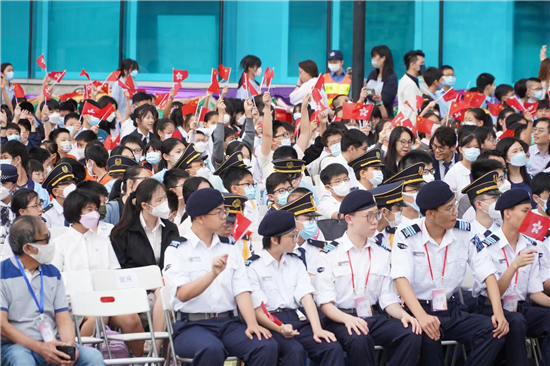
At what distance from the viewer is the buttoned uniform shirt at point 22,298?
597cm

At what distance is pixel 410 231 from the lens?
7.16m

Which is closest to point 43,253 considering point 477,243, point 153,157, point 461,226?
point 461,226

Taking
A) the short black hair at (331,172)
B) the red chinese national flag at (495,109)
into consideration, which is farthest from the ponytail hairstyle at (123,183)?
the red chinese national flag at (495,109)

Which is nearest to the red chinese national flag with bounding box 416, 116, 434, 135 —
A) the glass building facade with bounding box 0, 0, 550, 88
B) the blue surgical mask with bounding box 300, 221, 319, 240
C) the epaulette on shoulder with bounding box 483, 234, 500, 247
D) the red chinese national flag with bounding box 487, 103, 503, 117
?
the red chinese national flag with bounding box 487, 103, 503, 117

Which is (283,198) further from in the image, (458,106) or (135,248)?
(458,106)

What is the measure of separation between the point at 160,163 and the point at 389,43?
8972mm

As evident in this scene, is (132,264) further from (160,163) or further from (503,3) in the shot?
(503,3)

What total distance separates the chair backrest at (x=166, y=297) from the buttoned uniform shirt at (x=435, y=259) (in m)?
1.75

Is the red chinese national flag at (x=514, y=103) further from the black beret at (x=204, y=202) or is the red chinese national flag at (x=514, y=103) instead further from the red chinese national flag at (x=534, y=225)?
the black beret at (x=204, y=202)

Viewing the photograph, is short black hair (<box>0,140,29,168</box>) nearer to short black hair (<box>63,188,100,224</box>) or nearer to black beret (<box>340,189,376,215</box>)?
short black hair (<box>63,188,100,224</box>)

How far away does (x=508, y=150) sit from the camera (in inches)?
394

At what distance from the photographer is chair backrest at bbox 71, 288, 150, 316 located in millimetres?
6441

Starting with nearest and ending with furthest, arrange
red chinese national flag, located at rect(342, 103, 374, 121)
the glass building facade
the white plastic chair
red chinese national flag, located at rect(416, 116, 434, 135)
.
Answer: the white plastic chair < red chinese national flag, located at rect(416, 116, 434, 135) < red chinese national flag, located at rect(342, 103, 374, 121) < the glass building facade

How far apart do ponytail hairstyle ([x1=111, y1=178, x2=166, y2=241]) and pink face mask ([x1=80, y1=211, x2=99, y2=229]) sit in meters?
0.22
